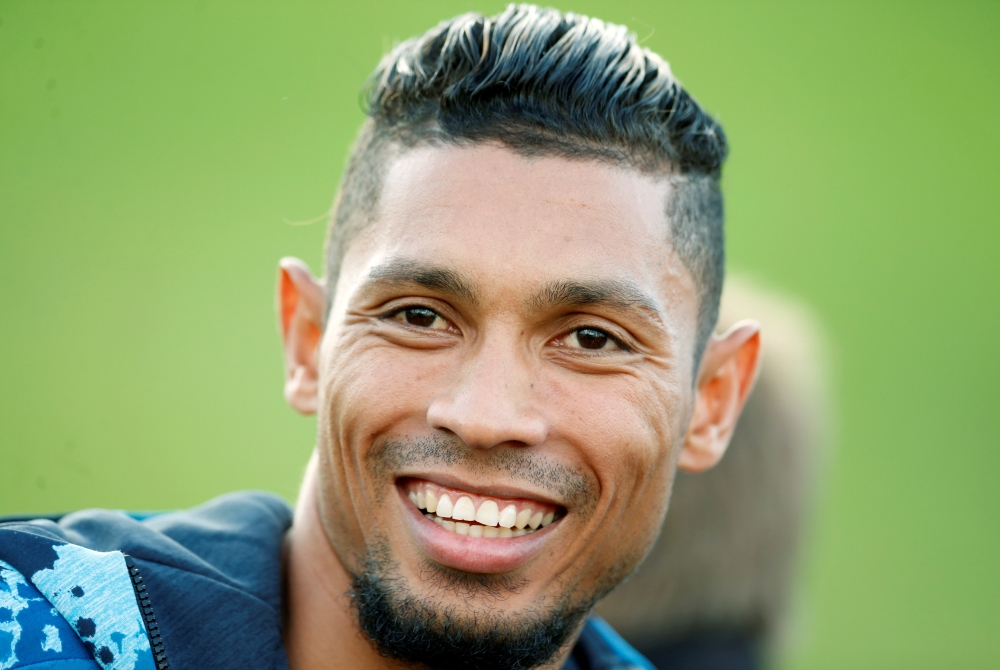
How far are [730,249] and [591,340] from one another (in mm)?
11558

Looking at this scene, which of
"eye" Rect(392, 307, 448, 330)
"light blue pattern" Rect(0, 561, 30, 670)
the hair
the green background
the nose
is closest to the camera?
"light blue pattern" Rect(0, 561, 30, 670)

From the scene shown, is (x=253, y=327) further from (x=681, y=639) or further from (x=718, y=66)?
(x=681, y=639)

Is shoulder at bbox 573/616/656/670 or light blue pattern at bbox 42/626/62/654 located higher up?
light blue pattern at bbox 42/626/62/654

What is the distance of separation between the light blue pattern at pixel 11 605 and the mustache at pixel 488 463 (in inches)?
30.7

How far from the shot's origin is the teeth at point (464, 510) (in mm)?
2471

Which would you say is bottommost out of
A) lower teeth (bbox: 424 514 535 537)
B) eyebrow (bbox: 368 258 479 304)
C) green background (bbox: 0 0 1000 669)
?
green background (bbox: 0 0 1000 669)

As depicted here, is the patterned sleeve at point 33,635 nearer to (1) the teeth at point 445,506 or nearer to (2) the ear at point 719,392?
(1) the teeth at point 445,506

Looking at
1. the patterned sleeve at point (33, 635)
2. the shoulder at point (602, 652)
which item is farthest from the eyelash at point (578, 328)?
the shoulder at point (602, 652)

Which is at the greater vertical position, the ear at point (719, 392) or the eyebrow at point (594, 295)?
the eyebrow at point (594, 295)

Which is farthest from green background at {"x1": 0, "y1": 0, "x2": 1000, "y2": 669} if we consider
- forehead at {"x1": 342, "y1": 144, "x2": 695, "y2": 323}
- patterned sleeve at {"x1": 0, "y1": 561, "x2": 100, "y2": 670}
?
patterned sleeve at {"x1": 0, "y1": 561, "x2": 100, "y2": 670}

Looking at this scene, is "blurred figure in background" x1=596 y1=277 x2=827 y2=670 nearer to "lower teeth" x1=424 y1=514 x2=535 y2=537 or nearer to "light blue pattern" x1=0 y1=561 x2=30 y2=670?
"lower teeth" x1=424 y1=514 x2=535 y2=537

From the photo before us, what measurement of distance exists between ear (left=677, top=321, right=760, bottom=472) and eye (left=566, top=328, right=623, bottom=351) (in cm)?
49

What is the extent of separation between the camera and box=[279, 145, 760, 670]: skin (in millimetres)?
2492

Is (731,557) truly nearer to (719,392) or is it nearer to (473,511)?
(719,392)
